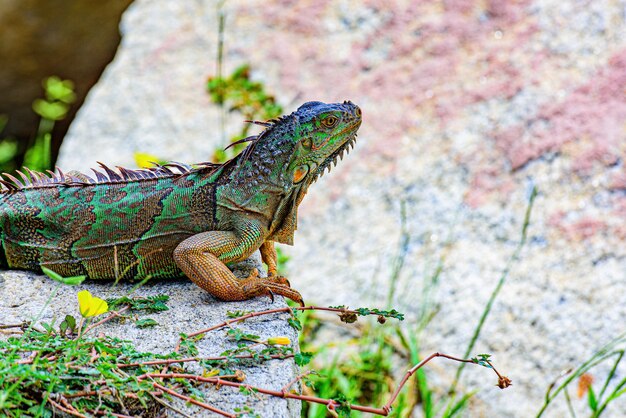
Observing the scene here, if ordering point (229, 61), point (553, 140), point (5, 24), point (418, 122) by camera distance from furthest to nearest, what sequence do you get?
1. point (5, 24)
2. point (229, 61)
3. point (418, 122)
4. point (553, 140)

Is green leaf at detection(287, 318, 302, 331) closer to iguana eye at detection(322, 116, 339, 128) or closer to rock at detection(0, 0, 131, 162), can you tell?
iguana eye at detection(322, 116, 339, 128)

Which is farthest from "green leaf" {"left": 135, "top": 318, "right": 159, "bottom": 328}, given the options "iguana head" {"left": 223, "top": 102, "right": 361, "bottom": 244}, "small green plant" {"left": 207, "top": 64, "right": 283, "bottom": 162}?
"small green plant" {"left": 207, "top": 64, "right": 283, "bottom": 162}

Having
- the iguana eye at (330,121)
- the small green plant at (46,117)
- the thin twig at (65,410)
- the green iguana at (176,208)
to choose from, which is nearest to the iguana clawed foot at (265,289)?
the green iguana at (176,208)

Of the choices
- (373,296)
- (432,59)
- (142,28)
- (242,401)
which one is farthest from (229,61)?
(242,401)

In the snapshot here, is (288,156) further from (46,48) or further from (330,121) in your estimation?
(46,48)

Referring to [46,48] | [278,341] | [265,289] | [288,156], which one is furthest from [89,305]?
[46,48]

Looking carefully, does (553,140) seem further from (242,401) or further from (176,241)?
(242,401)

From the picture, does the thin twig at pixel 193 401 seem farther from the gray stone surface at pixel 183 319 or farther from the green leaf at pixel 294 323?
the green leaf at pixel 294 323
